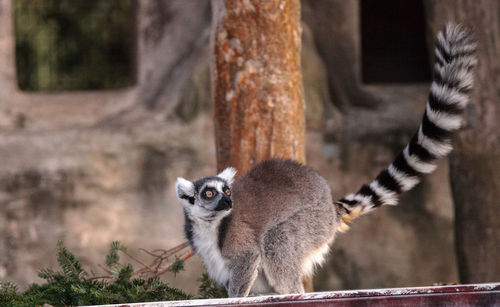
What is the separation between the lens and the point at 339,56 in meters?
7.72

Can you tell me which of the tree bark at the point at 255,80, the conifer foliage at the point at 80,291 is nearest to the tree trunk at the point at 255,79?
the tree bark at the point at 255,80

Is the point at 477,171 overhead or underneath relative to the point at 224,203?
underneath

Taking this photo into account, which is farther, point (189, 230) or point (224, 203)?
point (189, 230)

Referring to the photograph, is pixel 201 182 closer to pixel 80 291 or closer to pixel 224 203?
pixel 224 203

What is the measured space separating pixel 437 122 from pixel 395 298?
5.20ft

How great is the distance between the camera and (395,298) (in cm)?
269

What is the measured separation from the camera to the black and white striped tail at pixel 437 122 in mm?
3816

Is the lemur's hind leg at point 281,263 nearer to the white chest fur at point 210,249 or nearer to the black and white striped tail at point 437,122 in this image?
the white chest fur at point 210,249

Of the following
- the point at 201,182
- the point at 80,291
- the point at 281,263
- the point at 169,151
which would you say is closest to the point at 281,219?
the point at 281,263

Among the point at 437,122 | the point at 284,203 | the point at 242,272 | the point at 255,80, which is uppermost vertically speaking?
the point at 255,80

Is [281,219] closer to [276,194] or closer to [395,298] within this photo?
[276,194]

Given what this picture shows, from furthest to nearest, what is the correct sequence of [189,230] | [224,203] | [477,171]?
[477,171] < [189,230] < [224,203]

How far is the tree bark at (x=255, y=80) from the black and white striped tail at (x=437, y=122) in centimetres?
61

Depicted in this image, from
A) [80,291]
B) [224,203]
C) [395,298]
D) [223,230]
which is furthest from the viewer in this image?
[223,230]
